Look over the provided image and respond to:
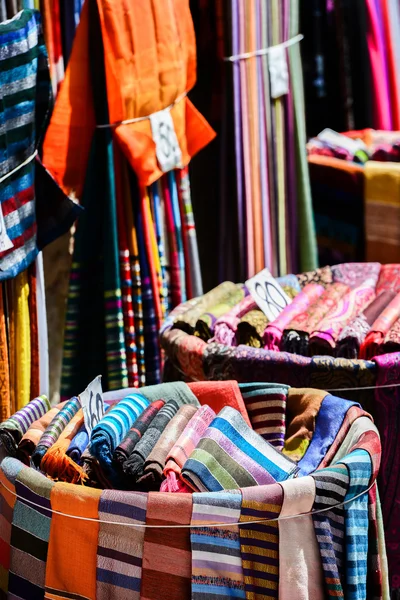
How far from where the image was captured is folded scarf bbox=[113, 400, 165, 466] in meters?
1.28

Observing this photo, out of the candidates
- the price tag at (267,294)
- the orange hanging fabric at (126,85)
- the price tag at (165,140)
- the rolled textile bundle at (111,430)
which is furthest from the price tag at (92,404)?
the price tag at (165,140)

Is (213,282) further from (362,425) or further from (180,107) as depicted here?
(362,425)

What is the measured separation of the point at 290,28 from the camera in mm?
2613

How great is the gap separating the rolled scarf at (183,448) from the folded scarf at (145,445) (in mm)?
35

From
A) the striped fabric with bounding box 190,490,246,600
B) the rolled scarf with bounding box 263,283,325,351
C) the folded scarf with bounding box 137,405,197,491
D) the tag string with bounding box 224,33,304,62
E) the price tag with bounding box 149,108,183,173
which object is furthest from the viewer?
the tag string with bounding box 224,33,304,62

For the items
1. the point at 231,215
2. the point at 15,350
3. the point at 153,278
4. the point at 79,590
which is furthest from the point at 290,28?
the point at 79,590

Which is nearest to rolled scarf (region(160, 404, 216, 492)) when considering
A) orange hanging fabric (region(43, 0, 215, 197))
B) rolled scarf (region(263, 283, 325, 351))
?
rolled scarf (region(263, 283, 325, 351))

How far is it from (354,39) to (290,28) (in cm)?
77

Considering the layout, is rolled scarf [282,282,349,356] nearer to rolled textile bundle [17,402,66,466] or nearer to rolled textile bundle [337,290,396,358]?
rolled textile bundle [337,290,396,358]

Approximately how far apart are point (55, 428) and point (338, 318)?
727 mm

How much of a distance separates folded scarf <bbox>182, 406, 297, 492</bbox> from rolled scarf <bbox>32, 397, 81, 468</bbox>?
0.71 ft

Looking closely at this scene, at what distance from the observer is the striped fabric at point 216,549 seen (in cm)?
115

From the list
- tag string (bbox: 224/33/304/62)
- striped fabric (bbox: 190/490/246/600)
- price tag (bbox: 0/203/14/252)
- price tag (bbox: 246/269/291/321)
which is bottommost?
striped fabric (bbox: 190/490/246/600)

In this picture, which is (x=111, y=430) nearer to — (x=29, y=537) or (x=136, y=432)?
(x=136, y=432)
